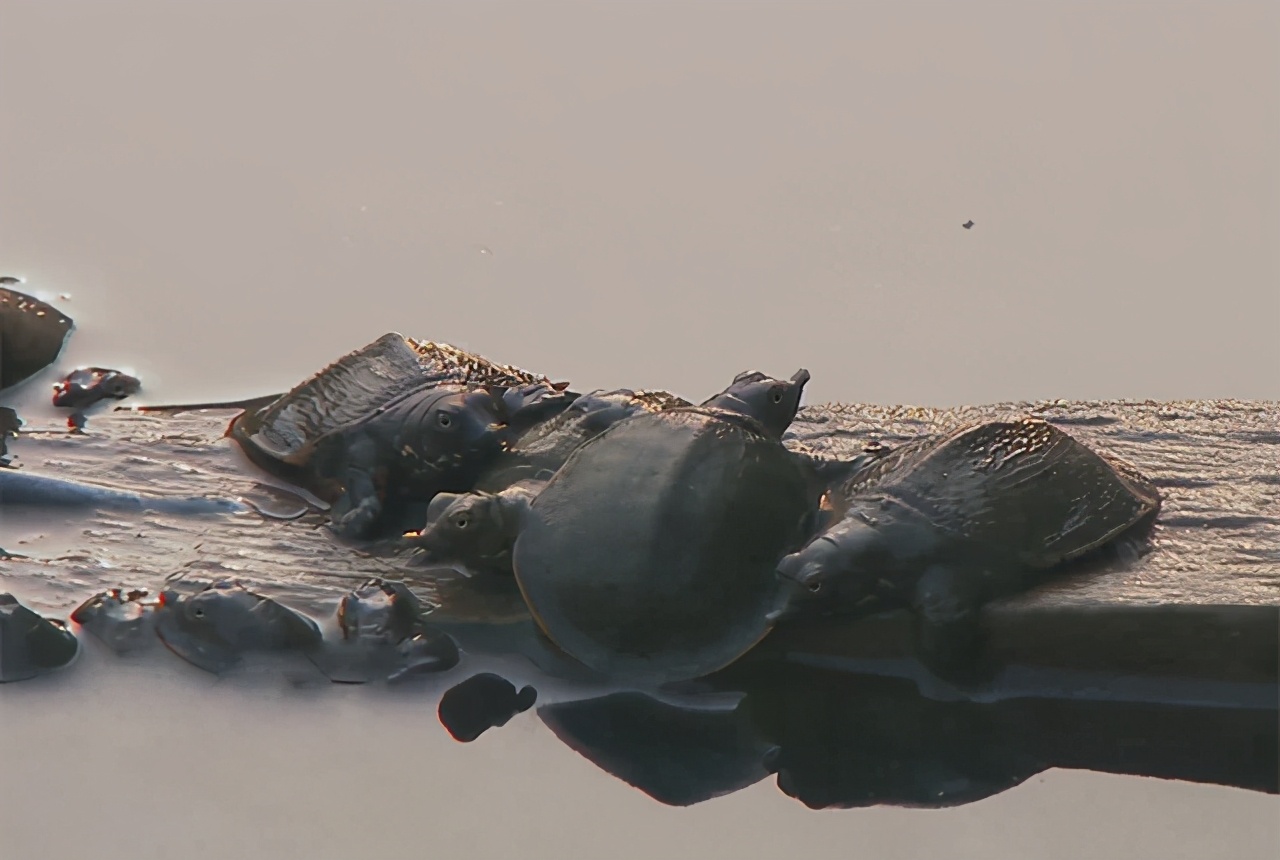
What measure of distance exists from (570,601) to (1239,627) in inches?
27.9

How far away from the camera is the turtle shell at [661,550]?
1913 mm

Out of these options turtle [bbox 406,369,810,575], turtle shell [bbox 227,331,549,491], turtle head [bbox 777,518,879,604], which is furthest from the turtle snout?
turtle shell [bbox 227,331,549,491]

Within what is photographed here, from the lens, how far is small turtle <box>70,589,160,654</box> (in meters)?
2.06

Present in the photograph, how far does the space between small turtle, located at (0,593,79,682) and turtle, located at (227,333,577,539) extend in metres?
0.35

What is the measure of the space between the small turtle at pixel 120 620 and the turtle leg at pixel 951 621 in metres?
0.87

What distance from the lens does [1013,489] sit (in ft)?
6.41

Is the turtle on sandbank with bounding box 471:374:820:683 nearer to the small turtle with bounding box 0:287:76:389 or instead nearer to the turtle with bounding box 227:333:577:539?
the turtle with bounding box 227:333:577:539

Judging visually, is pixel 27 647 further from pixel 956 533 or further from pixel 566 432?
pixel 956 533

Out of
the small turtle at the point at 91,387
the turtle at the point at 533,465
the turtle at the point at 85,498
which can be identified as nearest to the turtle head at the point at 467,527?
the turtle at the point at 533,465

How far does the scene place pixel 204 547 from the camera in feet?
7.29

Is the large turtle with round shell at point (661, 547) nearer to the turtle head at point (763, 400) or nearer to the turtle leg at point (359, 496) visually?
the turtle head at point (763, 400)

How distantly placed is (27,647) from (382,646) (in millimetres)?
404

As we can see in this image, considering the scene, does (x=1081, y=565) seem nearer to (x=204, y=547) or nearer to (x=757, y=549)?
(x=757, y=549)

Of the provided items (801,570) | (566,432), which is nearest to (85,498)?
(566,432)
